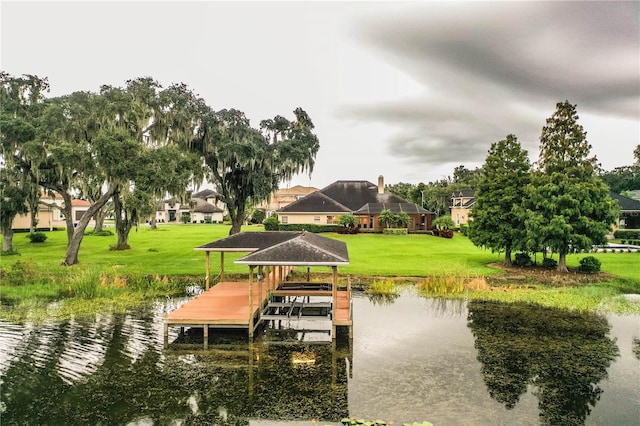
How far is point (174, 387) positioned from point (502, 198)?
25.2 meters

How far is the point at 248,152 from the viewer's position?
37.4m

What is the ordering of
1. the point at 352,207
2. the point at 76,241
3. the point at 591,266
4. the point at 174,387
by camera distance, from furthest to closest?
the point at 352,207, the point at 76,241, the point at 591,266, the point at 174,387

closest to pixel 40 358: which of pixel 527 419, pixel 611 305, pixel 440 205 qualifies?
pixel 527 419

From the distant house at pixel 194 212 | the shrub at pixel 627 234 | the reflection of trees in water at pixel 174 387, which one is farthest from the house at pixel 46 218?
the shrub at pixel 627 234

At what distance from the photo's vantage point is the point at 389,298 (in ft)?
70.9

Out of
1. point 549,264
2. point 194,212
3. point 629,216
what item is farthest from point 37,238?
point 629,216

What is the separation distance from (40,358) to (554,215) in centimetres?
2597

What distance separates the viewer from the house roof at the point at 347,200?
59.9 m

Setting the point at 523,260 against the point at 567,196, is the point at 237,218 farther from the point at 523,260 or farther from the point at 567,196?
the point at 567,196

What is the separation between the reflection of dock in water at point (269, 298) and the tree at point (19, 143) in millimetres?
17651

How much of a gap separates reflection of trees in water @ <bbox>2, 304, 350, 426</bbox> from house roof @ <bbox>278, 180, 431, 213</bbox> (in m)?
45.3

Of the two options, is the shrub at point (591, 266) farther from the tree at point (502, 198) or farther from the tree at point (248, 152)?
the tree at point (248, 152)

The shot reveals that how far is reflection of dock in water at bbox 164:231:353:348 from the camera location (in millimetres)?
14703

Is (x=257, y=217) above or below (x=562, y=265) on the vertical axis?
above
